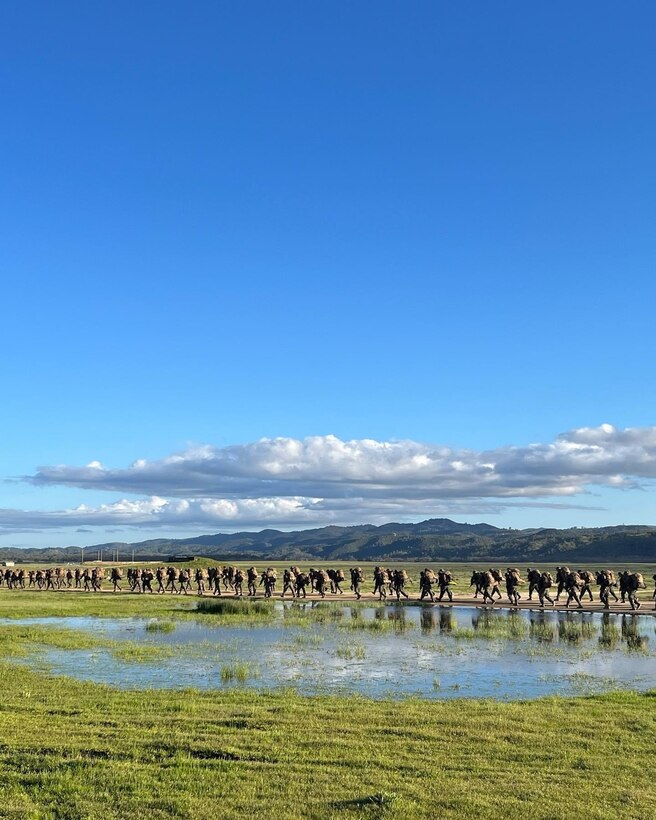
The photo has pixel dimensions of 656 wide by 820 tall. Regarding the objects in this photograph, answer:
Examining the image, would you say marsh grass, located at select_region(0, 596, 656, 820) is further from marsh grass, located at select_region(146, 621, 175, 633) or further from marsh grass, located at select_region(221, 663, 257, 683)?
marsh grass, located at select_region(146, 621, 175, 633)

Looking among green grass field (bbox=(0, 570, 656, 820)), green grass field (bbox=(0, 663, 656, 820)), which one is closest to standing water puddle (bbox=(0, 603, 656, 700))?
green grass field (bbox=(0, 570, 656, 820))

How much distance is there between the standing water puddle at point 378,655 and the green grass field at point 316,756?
87.0 inches

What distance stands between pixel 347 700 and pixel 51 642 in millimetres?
14215

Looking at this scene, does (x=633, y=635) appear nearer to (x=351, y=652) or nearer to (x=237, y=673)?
(x=351, y=652)

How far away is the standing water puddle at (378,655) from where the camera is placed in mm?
19312

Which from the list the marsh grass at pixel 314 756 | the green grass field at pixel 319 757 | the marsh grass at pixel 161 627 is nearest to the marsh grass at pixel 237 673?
Result: the marsh grass at pixel 314 756

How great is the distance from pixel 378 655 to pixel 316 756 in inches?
535

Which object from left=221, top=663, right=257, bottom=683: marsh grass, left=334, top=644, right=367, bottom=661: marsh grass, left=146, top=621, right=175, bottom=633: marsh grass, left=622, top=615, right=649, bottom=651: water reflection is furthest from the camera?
left=146, top=621, right=175, bottom=633: marsh grass

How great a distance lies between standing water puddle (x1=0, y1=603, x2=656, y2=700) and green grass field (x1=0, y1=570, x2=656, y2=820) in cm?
221

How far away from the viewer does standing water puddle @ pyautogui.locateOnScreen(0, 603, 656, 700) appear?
760 inches

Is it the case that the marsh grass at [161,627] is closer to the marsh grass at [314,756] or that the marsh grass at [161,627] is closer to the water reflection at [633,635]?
the marsh grass at [314,756]

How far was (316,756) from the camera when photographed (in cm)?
1167

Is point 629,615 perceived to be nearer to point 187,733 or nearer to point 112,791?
point 187,733

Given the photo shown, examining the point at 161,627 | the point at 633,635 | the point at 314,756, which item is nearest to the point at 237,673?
the point at 314,756
